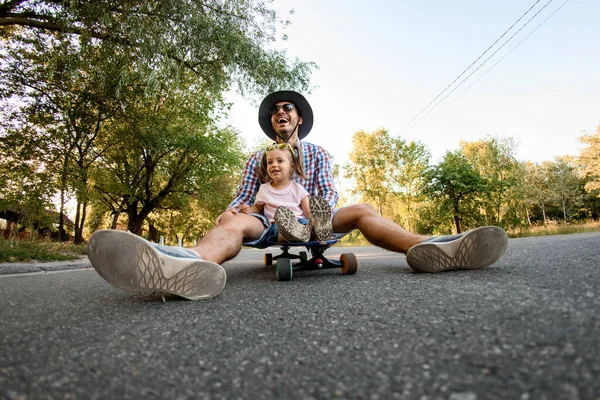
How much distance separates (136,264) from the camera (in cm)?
146

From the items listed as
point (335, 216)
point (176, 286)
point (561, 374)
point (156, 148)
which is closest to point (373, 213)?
point (335, 216)

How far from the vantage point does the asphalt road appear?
2.21 feet

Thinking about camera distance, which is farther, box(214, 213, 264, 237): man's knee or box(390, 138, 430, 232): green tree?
box(390, 138, 430, 232): green tree

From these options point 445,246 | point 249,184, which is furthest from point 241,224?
point 445,246

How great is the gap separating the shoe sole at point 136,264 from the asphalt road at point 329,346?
4.3 inches

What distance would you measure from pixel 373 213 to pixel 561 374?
185 cm

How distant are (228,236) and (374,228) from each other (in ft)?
3.32

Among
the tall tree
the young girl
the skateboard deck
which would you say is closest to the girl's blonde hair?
the young girl

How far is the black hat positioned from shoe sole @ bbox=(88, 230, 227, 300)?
6.90 feet

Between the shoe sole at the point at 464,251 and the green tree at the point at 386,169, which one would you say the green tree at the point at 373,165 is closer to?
the green tree at the point at 386,169

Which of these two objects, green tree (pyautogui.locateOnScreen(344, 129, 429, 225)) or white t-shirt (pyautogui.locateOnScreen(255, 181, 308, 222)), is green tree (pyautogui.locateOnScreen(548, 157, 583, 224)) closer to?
green tree (pyautogui.locateOnScreen(344, 129, 429, 225))

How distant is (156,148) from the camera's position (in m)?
11.6

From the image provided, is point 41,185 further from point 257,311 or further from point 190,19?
point 257,311

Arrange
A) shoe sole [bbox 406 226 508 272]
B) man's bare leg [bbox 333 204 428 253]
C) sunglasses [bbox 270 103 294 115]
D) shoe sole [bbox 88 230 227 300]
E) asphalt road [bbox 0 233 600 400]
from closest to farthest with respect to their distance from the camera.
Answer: asphalt road [bbox 0 233 600 400] → shoe sole [bbox 88 230 227 300] → shoe sole [bbox 406 226 508 272] → man's bare leg [bbox 333 204 428 253] → sunglasses [bbox 270 103 294 115]
